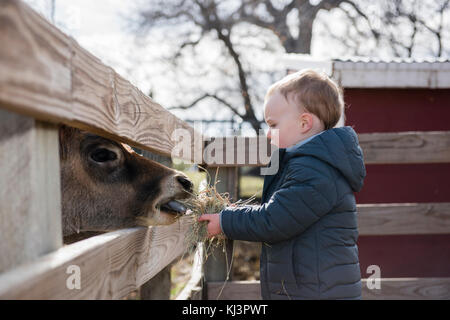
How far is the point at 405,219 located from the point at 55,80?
10.4 feet

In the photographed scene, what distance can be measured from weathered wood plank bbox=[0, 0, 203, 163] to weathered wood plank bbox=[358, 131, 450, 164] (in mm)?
2350

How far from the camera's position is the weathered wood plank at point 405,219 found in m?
3.47

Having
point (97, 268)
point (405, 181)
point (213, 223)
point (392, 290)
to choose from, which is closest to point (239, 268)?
point (405, 181)

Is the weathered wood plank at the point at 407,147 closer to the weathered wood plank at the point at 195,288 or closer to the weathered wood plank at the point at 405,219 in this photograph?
the weathered wood plank at the point at 405,219

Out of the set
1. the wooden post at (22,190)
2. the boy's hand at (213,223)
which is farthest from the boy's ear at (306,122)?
the wooden post at (22,190)

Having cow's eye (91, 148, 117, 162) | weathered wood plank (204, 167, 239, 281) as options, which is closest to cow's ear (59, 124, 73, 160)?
cow's eye (91, 148, 117, 162)

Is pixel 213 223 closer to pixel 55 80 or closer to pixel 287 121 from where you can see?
pixel 287 121

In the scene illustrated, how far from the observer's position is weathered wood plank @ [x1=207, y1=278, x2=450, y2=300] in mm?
3488

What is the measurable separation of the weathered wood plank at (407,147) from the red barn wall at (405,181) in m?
1.60
